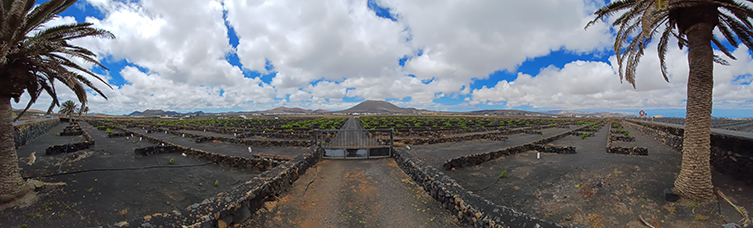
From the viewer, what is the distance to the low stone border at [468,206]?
4.78 meters

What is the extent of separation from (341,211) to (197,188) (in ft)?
23.6

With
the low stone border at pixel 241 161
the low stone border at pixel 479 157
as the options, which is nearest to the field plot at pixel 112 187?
the low stone border at pixel 241 161

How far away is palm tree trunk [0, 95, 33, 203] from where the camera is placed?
6.64 meters

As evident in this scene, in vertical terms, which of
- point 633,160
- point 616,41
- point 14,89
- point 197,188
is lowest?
point 197,188

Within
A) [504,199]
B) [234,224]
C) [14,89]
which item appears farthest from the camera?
[504,199]

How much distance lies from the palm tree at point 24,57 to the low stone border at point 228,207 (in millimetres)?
5467

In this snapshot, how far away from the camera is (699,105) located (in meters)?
6.16

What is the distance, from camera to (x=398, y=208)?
277 inches

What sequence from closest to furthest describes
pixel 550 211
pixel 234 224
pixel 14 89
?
pixel 234 224 → pixel 14 89 → pixel 550 211

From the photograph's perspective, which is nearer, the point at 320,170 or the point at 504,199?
the point at 504,199

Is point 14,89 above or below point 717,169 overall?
above

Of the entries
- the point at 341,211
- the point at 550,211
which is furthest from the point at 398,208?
the point at 550,211

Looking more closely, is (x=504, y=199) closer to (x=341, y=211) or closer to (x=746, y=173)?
(x=341, y=211)

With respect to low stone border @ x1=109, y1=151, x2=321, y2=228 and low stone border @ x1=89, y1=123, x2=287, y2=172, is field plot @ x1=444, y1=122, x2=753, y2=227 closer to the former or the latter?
low stone border @ x1=109, y1=151, x2=321, y2=228
